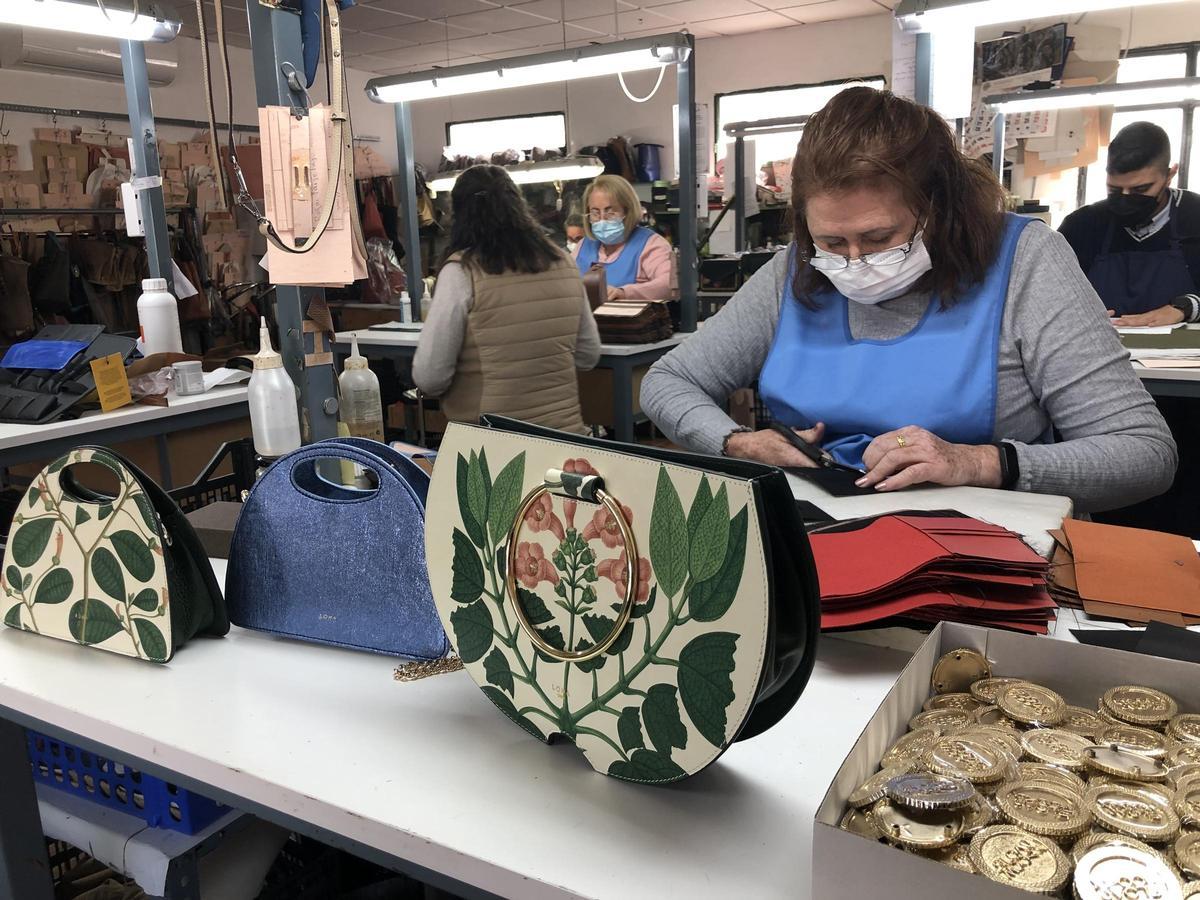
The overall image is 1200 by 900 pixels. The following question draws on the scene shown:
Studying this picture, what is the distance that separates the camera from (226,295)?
286 inches

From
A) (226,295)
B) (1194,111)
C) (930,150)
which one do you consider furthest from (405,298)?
(1194,111)

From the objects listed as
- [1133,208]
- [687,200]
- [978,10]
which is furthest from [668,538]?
[1133,208]

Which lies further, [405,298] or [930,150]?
A: [405,298]

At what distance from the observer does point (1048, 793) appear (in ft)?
1.88

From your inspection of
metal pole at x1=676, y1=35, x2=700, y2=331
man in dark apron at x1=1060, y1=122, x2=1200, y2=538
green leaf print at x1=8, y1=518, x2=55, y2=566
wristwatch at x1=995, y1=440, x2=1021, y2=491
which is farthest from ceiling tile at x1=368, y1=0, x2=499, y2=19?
green leaf print at x1=8, y1=518, x2=55, y2=566

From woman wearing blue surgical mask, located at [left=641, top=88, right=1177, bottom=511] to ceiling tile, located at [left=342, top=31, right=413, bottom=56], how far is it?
730cm

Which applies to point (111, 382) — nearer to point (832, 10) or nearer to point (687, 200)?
point (687, 200)

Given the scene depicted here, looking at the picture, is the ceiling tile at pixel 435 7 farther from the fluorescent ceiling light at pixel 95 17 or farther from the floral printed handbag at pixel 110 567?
the floral printed handbag at pixel 110 567

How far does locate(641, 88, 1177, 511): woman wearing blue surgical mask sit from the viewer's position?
138cm

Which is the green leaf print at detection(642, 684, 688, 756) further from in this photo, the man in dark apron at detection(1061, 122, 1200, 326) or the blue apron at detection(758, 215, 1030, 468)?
the man in dark apron at detection(1061, 122, 1200, 326)

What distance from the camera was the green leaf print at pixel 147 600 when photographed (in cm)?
91

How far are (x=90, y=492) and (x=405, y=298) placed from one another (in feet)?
12.9

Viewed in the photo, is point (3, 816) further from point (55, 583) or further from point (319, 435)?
point (319, 435)

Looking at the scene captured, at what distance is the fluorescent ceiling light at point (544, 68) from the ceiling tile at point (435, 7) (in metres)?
3.29
